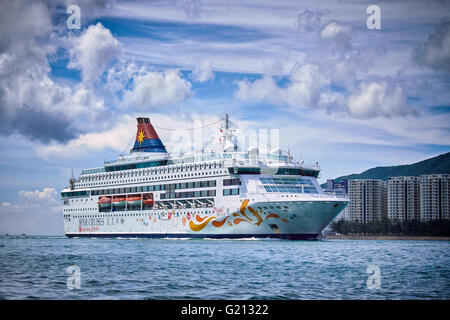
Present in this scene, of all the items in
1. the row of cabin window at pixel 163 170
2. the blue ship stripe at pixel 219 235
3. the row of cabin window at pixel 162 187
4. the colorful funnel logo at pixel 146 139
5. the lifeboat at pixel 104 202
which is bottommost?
the blue ship stripe at pixel 219 235

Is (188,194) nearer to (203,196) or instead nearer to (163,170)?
(203,196)

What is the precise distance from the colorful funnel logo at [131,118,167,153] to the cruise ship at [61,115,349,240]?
0.12 m

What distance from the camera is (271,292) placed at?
1953cm

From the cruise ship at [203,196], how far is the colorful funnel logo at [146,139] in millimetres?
124

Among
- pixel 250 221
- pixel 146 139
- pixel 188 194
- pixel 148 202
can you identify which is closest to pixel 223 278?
pixel 250 221

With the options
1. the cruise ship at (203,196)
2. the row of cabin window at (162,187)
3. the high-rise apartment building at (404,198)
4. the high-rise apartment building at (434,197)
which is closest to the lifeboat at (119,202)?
the cruise ship at (203,196)

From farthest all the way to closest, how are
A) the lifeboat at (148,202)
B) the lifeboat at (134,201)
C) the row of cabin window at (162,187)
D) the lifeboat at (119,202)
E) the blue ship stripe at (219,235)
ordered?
A: the lifeboat at (119,202)
the lifeboat at (134,201)
the lifeboat at (148,202)
the row of cabin window at (162,187)
the blue ship stripe at (219,235)

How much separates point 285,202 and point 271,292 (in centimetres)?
3001

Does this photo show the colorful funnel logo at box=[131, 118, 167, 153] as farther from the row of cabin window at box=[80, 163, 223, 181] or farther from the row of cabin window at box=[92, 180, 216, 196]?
the row of cabin window at box=[92, 180, 216, 196]

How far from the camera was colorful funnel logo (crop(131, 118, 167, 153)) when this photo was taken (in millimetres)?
70750

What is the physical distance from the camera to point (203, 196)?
57.1 meters

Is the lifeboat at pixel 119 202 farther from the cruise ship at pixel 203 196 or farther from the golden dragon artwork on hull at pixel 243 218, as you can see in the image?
the golden dragon artwork on hull at pixel 243 218

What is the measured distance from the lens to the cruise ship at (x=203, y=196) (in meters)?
51.2
